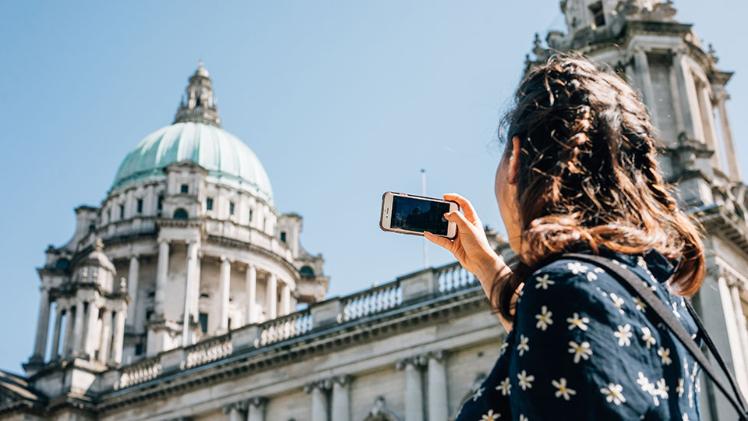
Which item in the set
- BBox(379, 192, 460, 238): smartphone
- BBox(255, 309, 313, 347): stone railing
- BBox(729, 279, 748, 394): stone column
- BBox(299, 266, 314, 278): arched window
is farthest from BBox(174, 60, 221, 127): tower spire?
BBox(379, 192, 460, 238): smartphone

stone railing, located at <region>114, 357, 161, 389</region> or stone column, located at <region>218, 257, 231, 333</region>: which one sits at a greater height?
stone column, located at <region>218, 257, 231, 333</region>

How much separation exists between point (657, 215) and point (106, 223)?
65932 millimetres

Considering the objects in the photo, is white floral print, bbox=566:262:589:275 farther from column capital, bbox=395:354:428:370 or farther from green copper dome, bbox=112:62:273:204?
green copper dome, bbox=112:62:273:204

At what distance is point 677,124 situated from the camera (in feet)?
104

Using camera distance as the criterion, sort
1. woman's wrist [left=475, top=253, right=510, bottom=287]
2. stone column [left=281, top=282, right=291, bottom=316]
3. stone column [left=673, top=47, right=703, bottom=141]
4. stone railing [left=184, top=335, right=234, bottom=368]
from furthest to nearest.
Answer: stone column [left=281, top=282, right=291, bottom=316] → stone railing [left=184, top=335, right=234, bottom=368] → stone column [left=673, top=47, right=703, bottom=141] → woman's wrist [left=475, top=253, right=510, bottom=287]

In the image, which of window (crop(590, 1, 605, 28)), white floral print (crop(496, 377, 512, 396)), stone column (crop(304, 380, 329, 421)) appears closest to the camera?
white floral print (crop(496, 377, 512, 396))

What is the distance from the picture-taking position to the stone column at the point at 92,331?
141 feet

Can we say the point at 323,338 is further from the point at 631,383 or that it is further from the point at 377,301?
the point at 631,383

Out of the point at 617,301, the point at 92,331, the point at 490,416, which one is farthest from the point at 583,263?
the point at 92,331

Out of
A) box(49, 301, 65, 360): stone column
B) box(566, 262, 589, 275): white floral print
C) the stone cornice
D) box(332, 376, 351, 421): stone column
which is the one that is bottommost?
box(566, 262, 589, 275): white floral print

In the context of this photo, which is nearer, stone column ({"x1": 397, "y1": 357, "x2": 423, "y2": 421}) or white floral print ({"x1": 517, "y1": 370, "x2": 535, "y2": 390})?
white floral print ({"x1": 517, "y1": 370, "x2": 535, "y2": 390})

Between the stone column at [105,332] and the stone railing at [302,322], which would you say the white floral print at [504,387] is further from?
the stone column at [105,332]

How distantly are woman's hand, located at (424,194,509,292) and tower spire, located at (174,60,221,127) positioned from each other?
74.3 meters

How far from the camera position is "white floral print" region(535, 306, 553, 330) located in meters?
2.41
